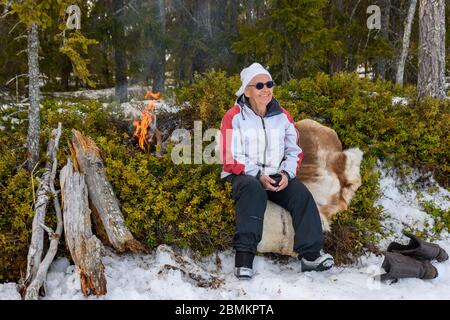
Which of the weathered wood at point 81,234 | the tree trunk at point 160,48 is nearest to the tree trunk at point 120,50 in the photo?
the tree trunk at point 160,48

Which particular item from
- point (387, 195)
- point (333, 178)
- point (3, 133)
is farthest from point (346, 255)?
point (3, 133)

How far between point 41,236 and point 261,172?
247cm

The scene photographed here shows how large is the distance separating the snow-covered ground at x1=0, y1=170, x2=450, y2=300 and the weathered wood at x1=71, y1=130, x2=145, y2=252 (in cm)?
20

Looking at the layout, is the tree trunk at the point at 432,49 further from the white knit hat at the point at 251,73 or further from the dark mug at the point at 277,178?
the dark mug at the point at 277,178

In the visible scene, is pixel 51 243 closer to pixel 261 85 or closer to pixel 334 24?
pixel 261 85

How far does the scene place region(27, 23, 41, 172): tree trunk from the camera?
15.6 ft

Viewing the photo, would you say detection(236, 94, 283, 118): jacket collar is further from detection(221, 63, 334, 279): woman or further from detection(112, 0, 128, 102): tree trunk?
detection(112, 0, 128, 102): tree trunk

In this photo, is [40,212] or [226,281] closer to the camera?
[226,281]

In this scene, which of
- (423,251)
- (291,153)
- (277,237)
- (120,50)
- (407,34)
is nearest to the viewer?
(423,251)

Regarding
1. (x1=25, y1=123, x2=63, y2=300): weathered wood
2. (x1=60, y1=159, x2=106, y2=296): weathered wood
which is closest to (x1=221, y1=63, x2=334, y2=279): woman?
(x1=60, y1=159, x2=106, y2=296): weathered wood

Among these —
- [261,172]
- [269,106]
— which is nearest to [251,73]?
[269,106]

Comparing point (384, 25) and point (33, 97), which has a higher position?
point (384, 25)

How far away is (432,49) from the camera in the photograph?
23.8 feet

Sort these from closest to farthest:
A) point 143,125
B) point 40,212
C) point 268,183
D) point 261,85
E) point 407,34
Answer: point 40,212 → point 268,183 → point 261,85 → point 143,125 → point 407,34
